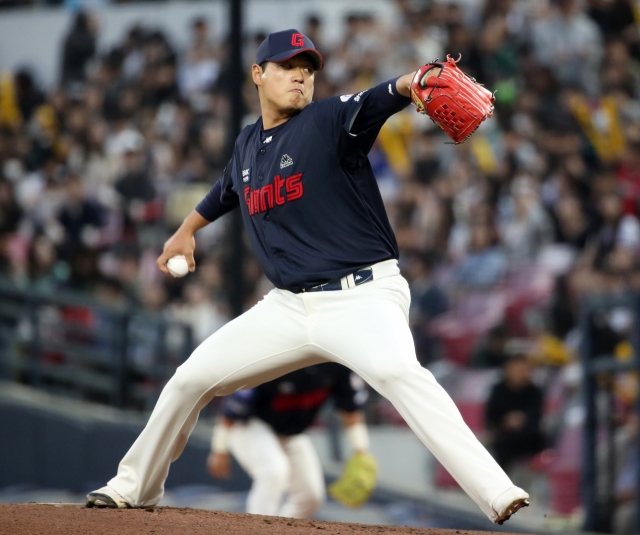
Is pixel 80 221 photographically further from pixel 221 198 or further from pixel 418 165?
pixel 221 198

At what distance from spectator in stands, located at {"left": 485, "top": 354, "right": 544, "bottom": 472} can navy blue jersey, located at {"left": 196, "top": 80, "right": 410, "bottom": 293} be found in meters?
3.33

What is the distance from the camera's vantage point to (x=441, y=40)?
368 inches

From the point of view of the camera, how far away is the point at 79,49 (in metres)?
11.0

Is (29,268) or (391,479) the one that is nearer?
(391,479)

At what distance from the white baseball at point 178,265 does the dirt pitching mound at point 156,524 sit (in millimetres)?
901

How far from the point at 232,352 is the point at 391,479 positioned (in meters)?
4.04

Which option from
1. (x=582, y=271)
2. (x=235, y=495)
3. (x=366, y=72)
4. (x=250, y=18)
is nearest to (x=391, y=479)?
(x=235, y=495)

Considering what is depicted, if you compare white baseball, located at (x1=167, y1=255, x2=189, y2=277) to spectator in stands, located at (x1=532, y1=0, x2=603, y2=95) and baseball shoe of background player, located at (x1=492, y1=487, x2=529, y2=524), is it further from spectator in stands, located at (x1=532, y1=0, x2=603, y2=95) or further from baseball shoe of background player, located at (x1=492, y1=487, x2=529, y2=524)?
spectator in stands, located at (x1=532, y1=0, x2=603, y2=95)

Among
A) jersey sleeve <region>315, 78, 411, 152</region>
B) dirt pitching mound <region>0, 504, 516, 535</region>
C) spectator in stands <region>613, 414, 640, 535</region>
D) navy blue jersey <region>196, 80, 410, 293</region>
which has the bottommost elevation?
spectator in stands <region>613, 414, 640, 535</region>

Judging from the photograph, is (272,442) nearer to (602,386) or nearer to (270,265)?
(602,386)

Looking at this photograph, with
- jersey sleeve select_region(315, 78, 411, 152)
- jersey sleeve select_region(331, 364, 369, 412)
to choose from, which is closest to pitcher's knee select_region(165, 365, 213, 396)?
jersey sleeve select_region(315, 78, 411, 152)

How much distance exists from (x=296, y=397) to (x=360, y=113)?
9.47ft

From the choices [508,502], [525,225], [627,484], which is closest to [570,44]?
[525,225]

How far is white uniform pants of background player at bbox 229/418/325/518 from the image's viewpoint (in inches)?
230
